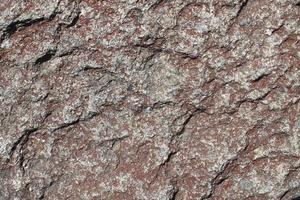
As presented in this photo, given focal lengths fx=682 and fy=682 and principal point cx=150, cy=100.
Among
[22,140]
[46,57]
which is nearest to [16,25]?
[46,57]

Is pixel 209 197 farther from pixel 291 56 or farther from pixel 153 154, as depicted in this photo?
pixel 291 56

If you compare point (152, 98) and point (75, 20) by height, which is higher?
point (75, 20)

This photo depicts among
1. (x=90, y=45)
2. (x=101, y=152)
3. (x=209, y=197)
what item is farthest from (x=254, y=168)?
(x=90, y=45)

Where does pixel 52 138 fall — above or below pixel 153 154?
above

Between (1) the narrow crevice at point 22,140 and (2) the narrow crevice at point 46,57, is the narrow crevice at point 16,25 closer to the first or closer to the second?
(2) the narrow crevice at point 46,57

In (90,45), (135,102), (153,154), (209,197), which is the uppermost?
(90,45)

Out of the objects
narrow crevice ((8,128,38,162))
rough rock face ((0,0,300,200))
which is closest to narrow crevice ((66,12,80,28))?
rough rock face ((0,0,300,200))

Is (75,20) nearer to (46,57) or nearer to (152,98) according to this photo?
(46,57)

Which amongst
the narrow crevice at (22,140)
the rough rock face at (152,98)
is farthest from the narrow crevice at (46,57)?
the narrow crevice at (22,140)
